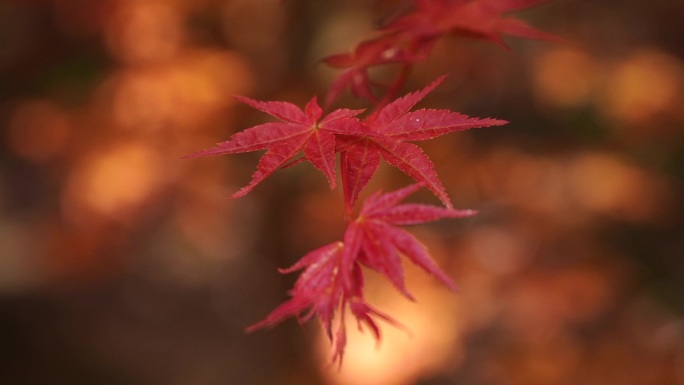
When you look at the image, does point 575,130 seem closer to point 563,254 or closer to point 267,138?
point 563,254

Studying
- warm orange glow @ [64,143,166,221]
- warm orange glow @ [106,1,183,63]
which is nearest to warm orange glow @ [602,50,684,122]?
warm orange glow @ [106,1,183,63]

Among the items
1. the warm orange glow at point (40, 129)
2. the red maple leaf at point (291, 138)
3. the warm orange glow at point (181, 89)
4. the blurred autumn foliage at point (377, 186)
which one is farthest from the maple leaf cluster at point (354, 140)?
the warm orange glow at point (40, 129)

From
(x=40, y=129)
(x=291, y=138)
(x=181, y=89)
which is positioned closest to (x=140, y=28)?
(x=181, y=89)

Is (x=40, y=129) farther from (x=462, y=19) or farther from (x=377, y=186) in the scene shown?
(x=462, y=19)

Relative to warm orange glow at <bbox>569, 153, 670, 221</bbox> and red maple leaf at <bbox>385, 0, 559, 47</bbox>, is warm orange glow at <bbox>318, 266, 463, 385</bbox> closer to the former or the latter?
warm orange glow at <bbox>569, 153, 670, 221</bbox>

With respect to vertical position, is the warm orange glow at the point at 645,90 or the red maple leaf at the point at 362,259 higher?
the red maple leaf at the point at 362,259

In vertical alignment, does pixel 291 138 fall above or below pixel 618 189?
above

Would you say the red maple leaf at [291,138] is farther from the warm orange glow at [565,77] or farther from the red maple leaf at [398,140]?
the warm orange glow at [565,77]

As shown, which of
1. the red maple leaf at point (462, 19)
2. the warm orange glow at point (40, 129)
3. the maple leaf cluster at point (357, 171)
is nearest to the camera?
the maple leaf cluster at point (357, 171)
